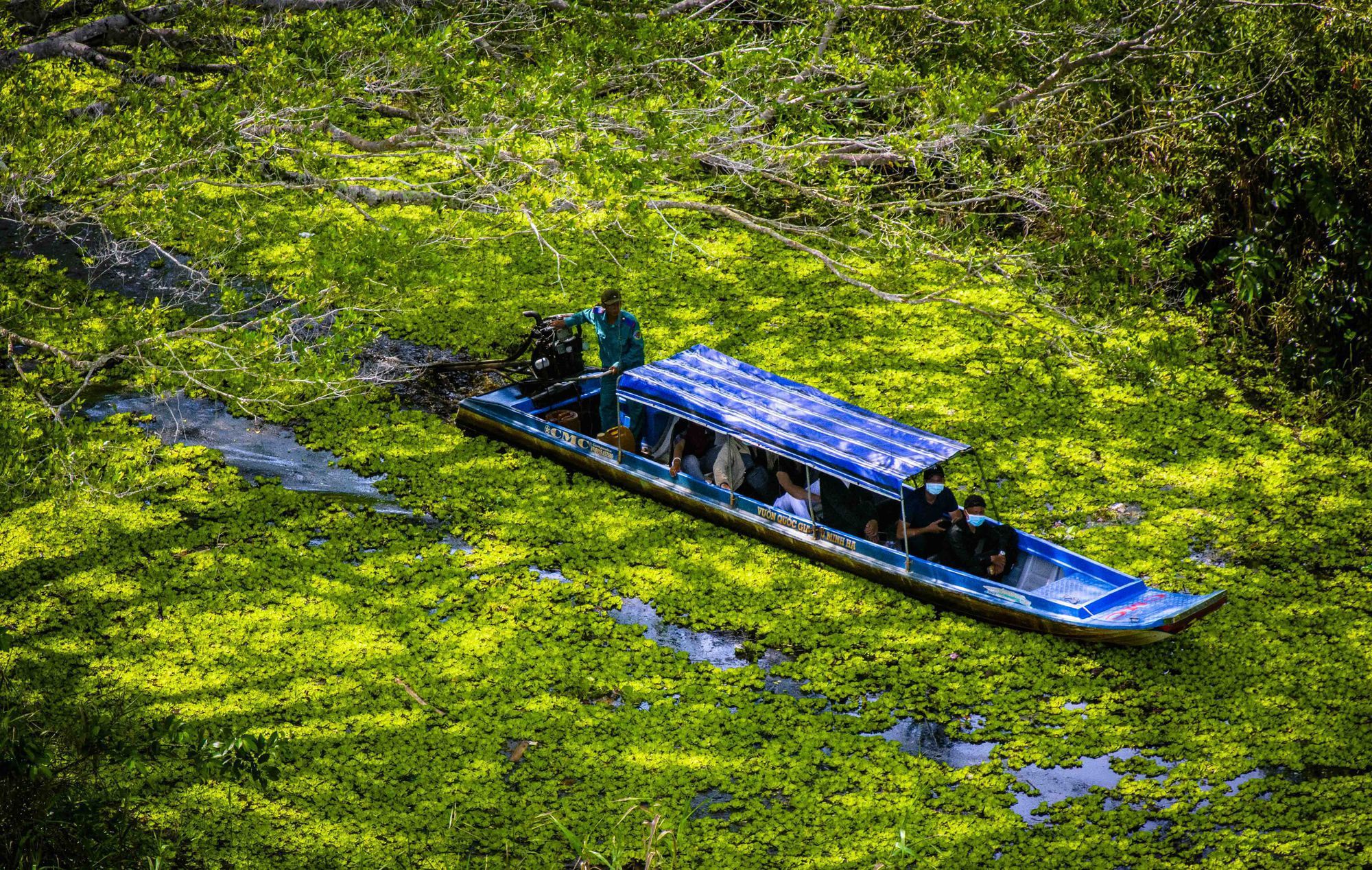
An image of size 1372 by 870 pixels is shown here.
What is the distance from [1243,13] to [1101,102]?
1799mm

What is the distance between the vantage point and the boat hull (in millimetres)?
8820

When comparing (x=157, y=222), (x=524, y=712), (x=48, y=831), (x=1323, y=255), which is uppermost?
(x=1323, y=255)

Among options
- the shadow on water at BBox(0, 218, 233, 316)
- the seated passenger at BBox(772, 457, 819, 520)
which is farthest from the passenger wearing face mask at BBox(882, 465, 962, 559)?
the shadow on water at BBox(0, 218, 233, 316)

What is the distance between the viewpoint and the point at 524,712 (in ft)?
28.0

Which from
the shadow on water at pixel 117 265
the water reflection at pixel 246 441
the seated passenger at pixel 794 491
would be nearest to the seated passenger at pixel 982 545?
the seated passenger at pixel 794 491

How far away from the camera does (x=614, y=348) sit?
37.0 feet

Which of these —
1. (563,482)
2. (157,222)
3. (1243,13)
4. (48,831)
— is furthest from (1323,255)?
(48,831)

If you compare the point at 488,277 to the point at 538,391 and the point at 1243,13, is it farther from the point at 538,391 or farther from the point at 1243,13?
the point at 1243,13

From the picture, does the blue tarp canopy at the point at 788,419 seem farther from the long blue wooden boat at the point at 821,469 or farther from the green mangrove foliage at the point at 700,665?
the green mangrove foliage at the point at 700,665

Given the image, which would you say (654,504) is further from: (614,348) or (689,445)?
(614,348)

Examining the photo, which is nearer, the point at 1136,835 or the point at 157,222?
the point at 1136,835

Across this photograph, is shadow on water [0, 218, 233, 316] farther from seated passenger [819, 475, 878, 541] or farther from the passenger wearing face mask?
the passenger wearing face mask

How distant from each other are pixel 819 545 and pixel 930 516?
34.7 inches

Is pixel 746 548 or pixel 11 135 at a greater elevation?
pixel 11 135
